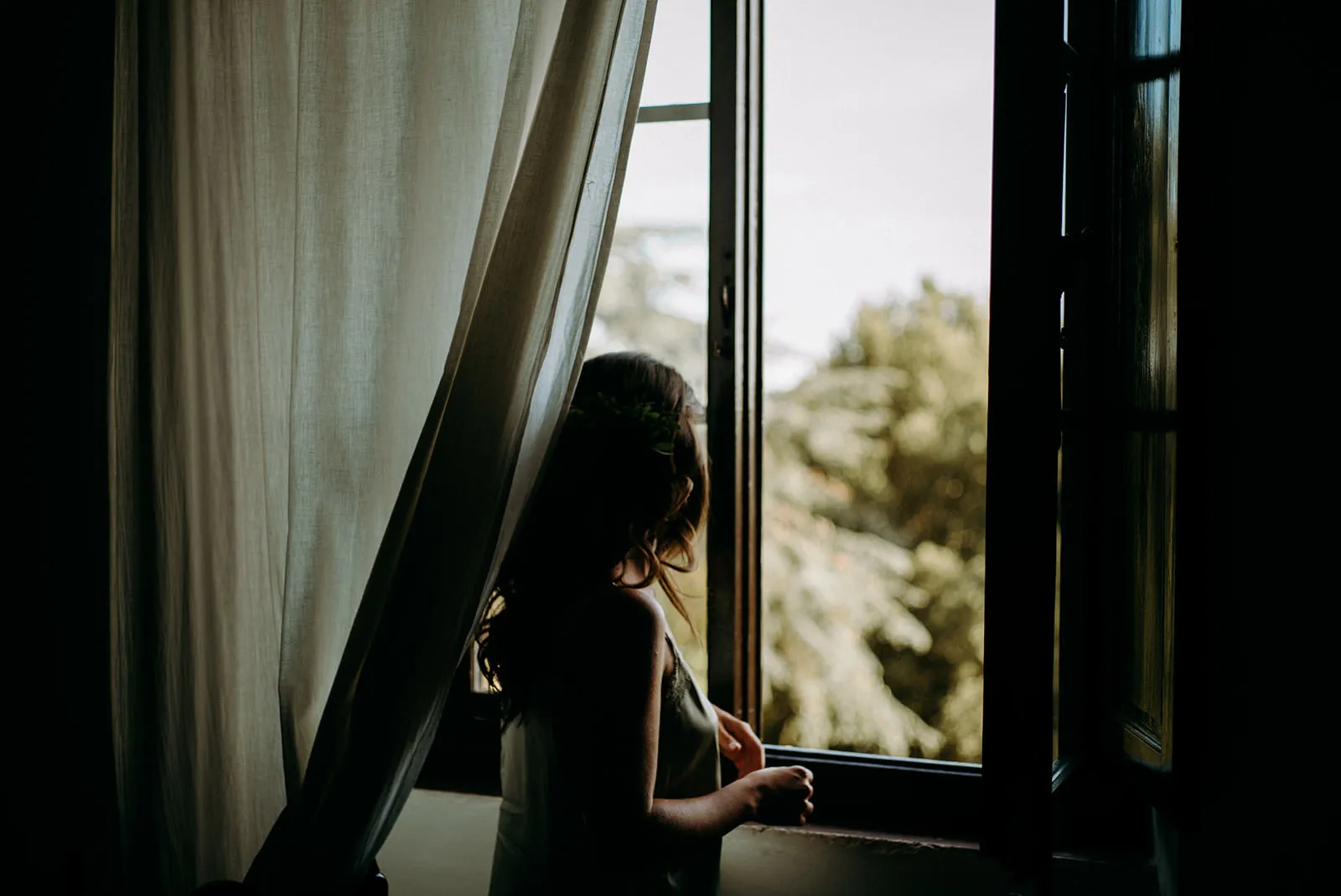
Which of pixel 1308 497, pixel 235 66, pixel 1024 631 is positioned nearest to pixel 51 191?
pixel 235 66

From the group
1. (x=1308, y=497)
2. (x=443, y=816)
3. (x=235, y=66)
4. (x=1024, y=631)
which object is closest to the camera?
(x=1024, y=631)

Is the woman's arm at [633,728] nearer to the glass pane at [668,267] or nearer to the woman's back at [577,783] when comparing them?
the woman's back at [577,783]

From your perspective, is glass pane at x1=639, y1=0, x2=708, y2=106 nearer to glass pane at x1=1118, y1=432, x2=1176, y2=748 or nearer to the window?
the window

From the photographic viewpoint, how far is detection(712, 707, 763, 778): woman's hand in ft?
3.80

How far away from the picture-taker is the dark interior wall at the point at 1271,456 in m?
0.94

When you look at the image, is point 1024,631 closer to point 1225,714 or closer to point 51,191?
point 1225,714

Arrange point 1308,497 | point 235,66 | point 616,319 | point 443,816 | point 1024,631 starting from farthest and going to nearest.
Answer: point 616,319 → point 443,816 → point 235,66 → point 1308,497 → point 1024,631

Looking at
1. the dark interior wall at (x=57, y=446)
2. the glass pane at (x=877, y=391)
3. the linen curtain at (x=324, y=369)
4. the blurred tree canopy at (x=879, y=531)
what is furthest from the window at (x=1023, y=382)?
the blurred tree canopy at (x=879, y=531)

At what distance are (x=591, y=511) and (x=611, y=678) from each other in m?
0.20

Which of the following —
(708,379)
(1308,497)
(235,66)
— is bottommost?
(1308,497)

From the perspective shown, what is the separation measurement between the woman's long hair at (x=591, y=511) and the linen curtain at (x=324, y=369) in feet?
0.18

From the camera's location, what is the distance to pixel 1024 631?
2.67 ft

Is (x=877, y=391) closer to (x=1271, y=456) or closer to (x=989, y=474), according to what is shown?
(x=1271, y=456)

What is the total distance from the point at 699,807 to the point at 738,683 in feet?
1.09
